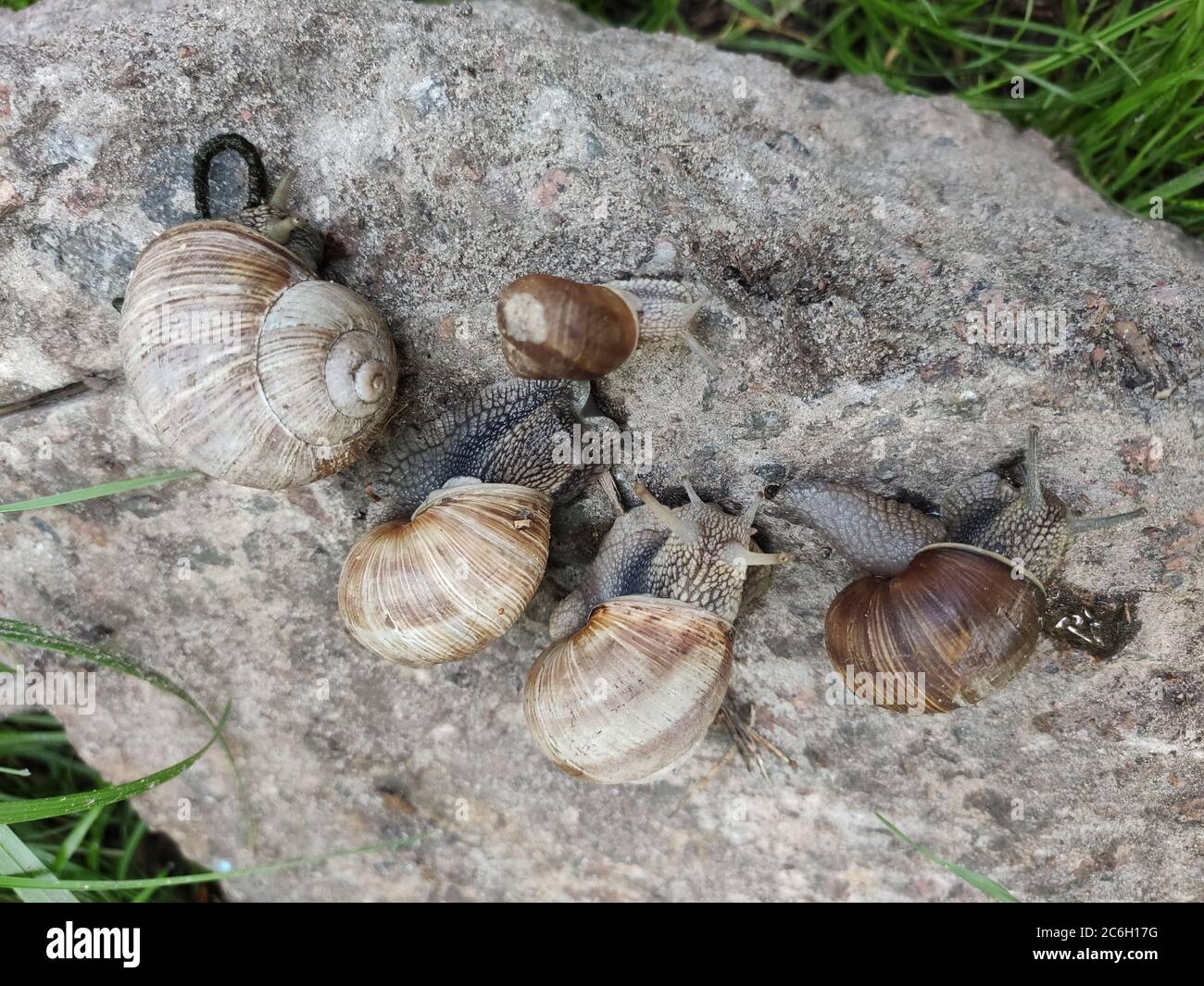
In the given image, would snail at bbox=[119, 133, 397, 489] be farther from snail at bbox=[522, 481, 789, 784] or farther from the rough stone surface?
snail at bbox=[522, 481, 789, 784]

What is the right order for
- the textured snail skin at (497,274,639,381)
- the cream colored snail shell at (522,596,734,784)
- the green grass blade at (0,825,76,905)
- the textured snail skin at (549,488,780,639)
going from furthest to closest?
the green grass blade at (0,825,76,905)
the textured snail skin at (549,488,780,639)
the cream colored snail shell at (522,596,734,784)
the textured snail skin at (497,274,639,381)

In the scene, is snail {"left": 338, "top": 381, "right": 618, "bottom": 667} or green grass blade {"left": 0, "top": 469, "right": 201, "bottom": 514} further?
green grass blade {"left": 0, "top": 469, "right": 201, "bottom": 514}

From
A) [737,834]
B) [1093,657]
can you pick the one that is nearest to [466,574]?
[737,834]

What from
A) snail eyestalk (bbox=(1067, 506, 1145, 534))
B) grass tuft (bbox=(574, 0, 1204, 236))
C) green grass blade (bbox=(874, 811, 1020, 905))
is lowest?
green grass blade (bbox=(874, 811, 1020, 905))

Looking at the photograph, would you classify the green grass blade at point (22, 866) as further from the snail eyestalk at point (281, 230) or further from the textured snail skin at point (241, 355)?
the snail eyestalk at point (281, 230)

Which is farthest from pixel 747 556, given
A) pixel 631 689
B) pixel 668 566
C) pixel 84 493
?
pixel 84 493

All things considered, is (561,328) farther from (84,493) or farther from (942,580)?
(84,493)

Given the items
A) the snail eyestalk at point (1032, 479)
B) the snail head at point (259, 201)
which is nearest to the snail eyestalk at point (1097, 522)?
the snail eyestalk at point (1032, 479)

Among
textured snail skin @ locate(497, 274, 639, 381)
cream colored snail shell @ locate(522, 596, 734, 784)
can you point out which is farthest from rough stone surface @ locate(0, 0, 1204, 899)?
cream colored snail shell @ locate(522, 596, 734, 784)
